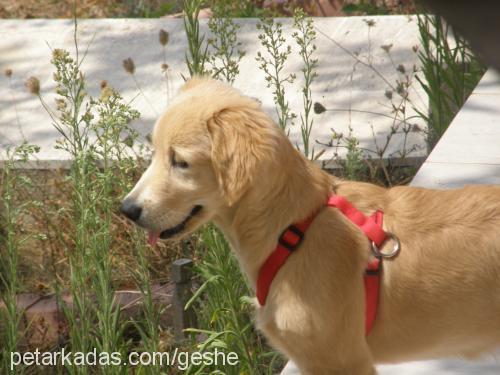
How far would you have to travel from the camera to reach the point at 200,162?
252 centimetres

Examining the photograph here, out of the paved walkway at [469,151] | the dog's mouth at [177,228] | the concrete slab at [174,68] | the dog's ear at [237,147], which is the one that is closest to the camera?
the dog's ear at [237,147]

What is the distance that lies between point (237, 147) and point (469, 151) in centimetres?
240

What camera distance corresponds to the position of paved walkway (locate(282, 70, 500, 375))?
4020 millimetres

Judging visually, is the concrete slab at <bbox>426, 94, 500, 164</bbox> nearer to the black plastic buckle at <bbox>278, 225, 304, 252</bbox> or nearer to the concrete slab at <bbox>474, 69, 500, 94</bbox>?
the concrete slab at <bbox>474, 69, 500, 94</bbox>

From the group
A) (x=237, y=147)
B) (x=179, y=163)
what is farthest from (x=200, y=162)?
(x=237, y=147)

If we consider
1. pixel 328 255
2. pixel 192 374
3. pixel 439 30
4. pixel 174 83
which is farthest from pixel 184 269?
pixel 174 83

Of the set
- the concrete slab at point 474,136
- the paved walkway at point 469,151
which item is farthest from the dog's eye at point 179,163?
the concrete slab at point 474,136

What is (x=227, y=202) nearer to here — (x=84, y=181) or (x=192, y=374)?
(x=84, y=181)

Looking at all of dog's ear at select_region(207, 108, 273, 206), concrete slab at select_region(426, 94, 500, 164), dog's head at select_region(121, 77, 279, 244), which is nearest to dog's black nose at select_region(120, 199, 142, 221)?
dog's head at select_region(121, 77, 279, 244)

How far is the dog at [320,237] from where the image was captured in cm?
242

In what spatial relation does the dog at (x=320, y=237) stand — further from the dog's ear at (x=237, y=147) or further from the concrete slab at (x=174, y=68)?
the concrete slab at (x=174, y=68)

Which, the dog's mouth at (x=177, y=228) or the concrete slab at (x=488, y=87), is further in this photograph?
the concrete slab at (x=488, y=87)

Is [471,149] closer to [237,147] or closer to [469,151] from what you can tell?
[469,151]

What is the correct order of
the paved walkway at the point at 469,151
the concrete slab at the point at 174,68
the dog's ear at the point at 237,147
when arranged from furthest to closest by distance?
1. the concrete slab at the point at 174,68
2. the paved walkway at the point at 469,151
3. the dog's ear at the point at 237,147
